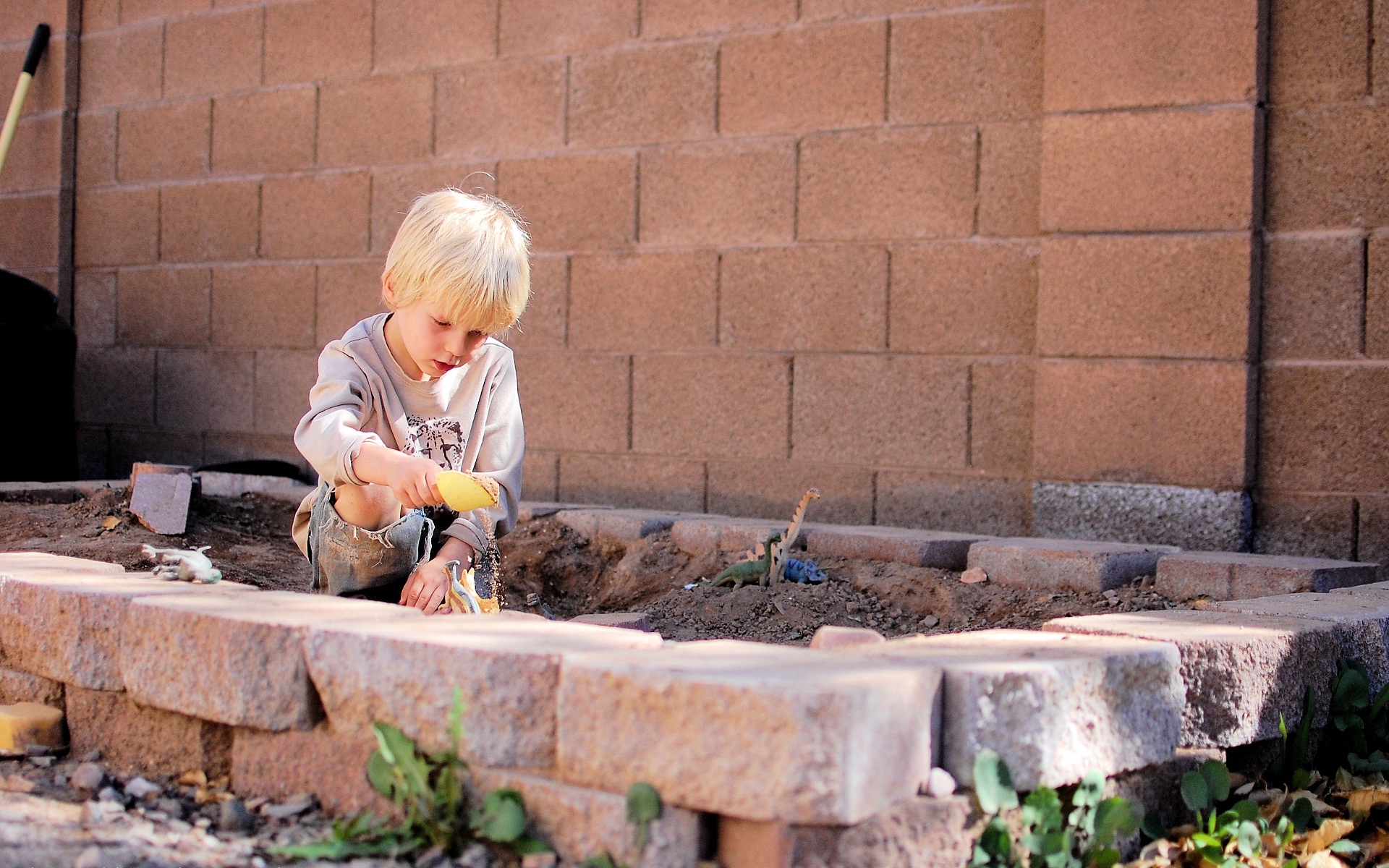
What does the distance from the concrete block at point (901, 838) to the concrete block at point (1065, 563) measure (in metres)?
1.64

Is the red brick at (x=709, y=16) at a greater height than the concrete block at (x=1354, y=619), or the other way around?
the red brick at (x=709, y=16)

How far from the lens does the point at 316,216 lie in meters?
5.47

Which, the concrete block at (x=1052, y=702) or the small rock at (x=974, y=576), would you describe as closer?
the concrete block at (x=1052, y=702)

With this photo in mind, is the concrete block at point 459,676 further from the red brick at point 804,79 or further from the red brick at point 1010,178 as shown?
the red brick at point 804,79

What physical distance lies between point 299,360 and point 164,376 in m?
0.96

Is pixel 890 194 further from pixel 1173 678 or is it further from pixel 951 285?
pixel 1173 678

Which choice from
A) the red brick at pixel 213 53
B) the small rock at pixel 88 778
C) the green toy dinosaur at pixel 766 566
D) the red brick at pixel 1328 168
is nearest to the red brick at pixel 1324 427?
the red brick at pixel 1328 168

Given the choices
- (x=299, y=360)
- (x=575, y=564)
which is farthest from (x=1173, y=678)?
(x=299, y=360)

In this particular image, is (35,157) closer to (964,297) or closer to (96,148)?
(96,148)

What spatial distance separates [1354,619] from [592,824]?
5.71 ft

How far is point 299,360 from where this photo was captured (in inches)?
218

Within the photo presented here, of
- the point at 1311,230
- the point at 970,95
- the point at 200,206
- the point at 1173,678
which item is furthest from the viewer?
the point at 200,206

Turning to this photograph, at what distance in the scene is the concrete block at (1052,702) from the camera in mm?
1895

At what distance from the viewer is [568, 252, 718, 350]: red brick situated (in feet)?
14.9
